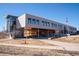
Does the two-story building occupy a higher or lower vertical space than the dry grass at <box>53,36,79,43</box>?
higher

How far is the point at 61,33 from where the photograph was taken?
1243cm

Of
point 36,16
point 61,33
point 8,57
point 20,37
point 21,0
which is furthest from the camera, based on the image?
point 61,33

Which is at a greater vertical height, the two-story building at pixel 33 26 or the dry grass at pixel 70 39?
the two-story building at pixel 33 26

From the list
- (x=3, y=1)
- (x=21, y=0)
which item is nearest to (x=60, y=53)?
(x=21, y=0)

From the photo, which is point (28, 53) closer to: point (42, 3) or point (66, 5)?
point (42, 3)

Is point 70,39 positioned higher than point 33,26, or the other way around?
point 33,26

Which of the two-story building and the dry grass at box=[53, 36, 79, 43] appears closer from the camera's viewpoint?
the two-story building

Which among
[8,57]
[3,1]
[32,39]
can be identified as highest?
[3,1]

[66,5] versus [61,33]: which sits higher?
[66,5]

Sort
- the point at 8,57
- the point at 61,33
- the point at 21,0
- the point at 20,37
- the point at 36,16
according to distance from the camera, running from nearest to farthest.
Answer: the point at 8,57
the point at 21,0
the point at 36,16
the point at 20,37
the point at 61,33

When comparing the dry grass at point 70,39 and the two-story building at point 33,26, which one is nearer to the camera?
the two-story building at point 33,26

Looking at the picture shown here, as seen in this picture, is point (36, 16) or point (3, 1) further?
point (36, 16)

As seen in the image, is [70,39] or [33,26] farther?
[70,39]

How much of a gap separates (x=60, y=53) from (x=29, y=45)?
268 cm
